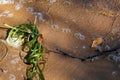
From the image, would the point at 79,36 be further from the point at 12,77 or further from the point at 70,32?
the point at 12,77

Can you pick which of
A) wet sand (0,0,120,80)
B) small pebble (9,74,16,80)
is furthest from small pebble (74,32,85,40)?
small pebble (9,74,16,80)

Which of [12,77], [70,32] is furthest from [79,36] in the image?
[12,77]

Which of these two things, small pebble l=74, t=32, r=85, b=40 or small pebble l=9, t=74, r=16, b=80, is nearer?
small pebble l=9, t=74, r=16, b=80

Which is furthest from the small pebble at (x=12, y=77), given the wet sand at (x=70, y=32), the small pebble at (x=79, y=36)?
the small pebble at (x=79, y=36)

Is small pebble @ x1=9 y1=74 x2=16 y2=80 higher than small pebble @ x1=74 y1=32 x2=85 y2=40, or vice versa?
small pebble @ x1=74 y1=32 x2=85 y2=40

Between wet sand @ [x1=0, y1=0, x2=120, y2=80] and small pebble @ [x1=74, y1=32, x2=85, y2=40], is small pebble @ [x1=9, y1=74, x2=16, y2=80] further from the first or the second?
Answer: small pebble @ [x1=74, y1=32, x2=85, y2=40]

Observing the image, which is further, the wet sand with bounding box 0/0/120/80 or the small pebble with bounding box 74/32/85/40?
the small pebble with bounding box 74/32/85/40

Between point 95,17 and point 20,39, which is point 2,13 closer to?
point 20,39

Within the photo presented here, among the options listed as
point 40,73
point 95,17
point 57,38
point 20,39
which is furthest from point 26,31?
point 95,17

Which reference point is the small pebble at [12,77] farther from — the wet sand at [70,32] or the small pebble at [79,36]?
the small pebble at [79,36]

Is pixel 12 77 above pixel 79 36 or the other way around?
the other way around

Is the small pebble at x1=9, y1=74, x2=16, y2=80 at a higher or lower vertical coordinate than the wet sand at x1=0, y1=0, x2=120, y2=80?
lower
